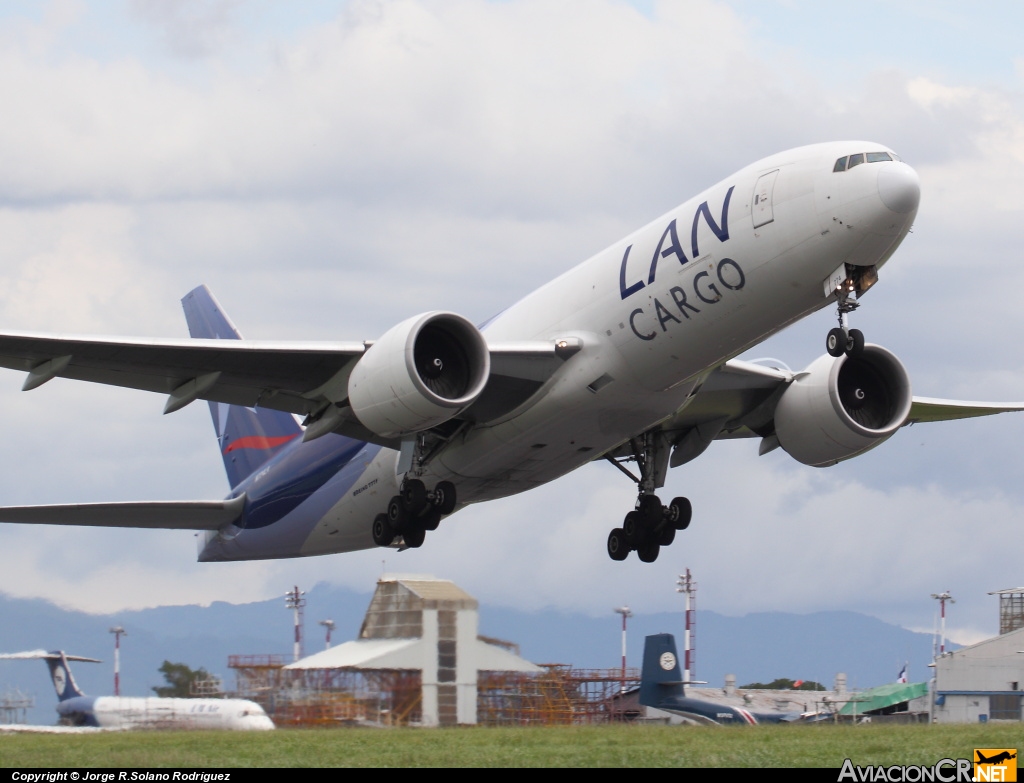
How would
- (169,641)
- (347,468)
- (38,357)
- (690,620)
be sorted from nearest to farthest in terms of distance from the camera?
(38,357) → (347,468) → (690,620) → (169,641)

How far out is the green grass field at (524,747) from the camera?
63.2 feet

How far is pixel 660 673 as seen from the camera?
35188mm

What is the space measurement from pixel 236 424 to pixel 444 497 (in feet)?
30.6

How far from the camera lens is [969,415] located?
3203 centimetres

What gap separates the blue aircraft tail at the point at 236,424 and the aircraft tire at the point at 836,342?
46.3 feet

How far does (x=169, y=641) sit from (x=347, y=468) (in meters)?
167

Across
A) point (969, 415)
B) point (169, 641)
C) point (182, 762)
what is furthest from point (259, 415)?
point (169, 641)

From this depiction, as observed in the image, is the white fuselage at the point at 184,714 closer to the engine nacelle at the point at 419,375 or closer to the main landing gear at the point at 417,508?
the main landing gear at the point at 417,508

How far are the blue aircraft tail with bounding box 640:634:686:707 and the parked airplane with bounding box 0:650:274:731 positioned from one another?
9.56m

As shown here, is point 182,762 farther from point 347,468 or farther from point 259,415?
point 259,415

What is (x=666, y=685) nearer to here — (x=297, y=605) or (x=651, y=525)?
(x=651, y=525)

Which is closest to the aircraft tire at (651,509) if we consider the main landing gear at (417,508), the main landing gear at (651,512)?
the main landing gear at (651,512)

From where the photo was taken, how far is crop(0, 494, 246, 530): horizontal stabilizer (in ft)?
95.0

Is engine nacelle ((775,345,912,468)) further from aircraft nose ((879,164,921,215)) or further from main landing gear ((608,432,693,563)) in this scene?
aircraft nose ((879,164,921,215))
